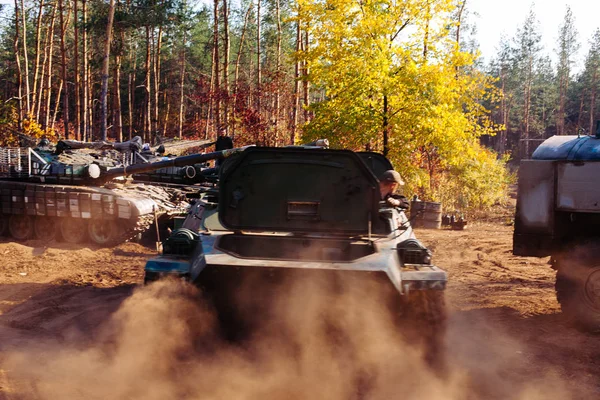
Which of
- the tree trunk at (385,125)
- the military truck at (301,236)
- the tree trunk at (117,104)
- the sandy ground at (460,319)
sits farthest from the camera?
the tree trunk at (117,104)

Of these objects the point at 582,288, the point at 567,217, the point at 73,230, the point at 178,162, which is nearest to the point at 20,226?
the point at 73,230

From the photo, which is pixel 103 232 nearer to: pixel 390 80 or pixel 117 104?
pixel 390 80

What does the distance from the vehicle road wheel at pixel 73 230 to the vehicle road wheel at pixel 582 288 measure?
10.6 metres

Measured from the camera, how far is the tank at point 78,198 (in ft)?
44.3

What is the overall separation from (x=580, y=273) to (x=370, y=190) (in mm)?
3188

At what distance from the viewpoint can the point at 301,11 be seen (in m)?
15.6

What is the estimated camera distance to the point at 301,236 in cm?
557

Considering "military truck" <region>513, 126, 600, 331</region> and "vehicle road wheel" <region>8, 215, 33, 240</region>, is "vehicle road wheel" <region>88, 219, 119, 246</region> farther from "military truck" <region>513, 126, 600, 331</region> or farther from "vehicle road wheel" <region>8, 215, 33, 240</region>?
"military truck" <region>513, 126, 600, 331</region>

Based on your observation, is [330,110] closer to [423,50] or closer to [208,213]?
[423,50]

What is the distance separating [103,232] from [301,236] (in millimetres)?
9713

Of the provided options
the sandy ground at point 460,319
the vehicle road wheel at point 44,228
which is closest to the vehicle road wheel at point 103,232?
the sandy ground at point 460,319

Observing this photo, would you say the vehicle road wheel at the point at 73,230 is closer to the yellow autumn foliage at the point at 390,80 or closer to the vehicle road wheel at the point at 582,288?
the yellow autumn foliage at the point at 390,80

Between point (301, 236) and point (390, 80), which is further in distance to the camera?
point (390, 80)

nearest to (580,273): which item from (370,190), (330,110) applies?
(370,190)
